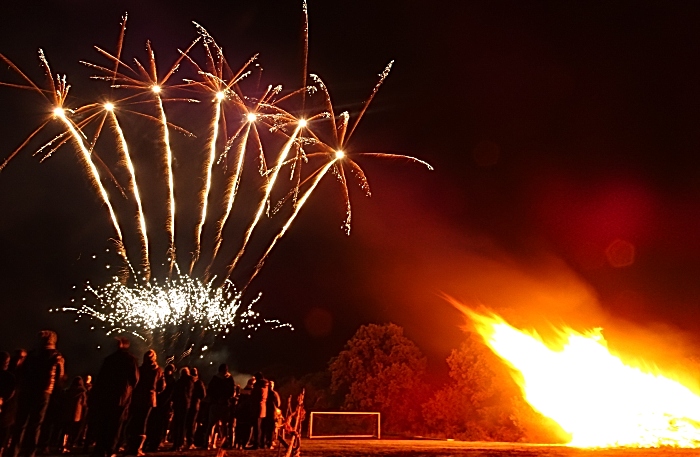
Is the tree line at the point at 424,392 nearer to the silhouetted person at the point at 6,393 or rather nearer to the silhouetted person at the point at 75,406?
the silhouetted person at the point at 75,406

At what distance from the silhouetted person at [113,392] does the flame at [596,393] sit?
1588 centimetres

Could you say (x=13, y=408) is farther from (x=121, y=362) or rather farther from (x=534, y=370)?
(x=534, y=370)

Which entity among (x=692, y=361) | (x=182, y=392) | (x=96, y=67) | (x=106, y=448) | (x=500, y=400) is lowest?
(x=106, y=448)

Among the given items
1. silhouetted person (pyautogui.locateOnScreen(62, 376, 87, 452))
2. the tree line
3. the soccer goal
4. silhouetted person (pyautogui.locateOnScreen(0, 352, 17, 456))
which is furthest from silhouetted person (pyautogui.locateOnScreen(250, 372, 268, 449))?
the tree line

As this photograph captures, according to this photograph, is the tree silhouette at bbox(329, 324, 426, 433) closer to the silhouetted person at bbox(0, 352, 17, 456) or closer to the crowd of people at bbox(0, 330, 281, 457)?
the crowd of people at bbox(0, 330, 281, 457)

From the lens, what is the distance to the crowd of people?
12.0 m

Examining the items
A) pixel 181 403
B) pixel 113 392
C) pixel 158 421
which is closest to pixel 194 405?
pixel 181 403

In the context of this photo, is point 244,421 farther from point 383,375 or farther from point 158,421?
point 383,375

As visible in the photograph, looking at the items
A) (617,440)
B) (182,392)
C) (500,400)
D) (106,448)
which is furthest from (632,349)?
(106,448)

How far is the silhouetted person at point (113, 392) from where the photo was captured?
1269 centimetres

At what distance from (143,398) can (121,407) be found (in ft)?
3.44

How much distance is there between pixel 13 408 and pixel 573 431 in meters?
20.7

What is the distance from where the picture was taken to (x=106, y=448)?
12.8 m

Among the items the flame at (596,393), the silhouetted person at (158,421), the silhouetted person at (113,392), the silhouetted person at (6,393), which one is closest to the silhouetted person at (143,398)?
the silhouetted person at (113,392)
